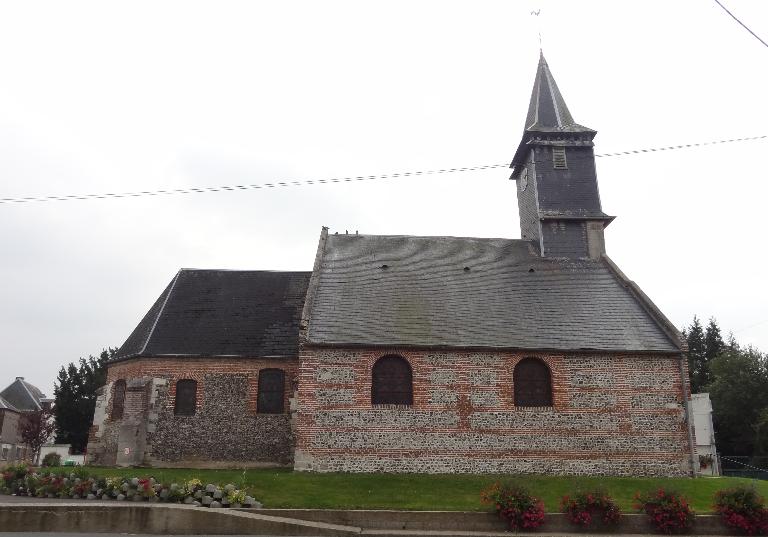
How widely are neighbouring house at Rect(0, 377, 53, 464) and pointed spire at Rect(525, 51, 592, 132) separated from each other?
37.9 metres

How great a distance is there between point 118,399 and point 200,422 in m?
3.93

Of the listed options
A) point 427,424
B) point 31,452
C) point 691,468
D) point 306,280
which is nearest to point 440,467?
point 427,424

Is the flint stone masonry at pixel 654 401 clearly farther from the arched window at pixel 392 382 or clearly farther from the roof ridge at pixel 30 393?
the roof ridge at pixel 30 393

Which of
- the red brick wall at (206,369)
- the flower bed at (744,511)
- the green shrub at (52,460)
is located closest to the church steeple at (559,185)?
the red brick wall at (206,369)

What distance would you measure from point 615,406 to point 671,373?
89.7 inches

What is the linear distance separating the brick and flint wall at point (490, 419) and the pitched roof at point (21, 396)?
3970 centimetres

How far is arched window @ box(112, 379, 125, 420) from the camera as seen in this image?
22.0 m

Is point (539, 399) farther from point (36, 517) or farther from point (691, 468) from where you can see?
point (36, 517)

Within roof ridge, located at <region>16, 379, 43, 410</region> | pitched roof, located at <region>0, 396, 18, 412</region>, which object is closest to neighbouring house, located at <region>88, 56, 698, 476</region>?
pitched roof, located at <region>0, 396, 18, 412</region>

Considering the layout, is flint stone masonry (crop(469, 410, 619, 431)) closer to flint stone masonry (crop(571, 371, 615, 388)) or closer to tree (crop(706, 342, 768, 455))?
flint stone masonry (crop(571, 371, 615, 388))

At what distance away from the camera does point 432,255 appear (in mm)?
23828

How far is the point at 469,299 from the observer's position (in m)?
21.3

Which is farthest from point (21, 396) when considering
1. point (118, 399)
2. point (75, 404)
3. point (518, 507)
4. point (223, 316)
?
point (518, 507)

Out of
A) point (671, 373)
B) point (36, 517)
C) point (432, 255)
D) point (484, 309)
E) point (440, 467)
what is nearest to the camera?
point (36, 517)
